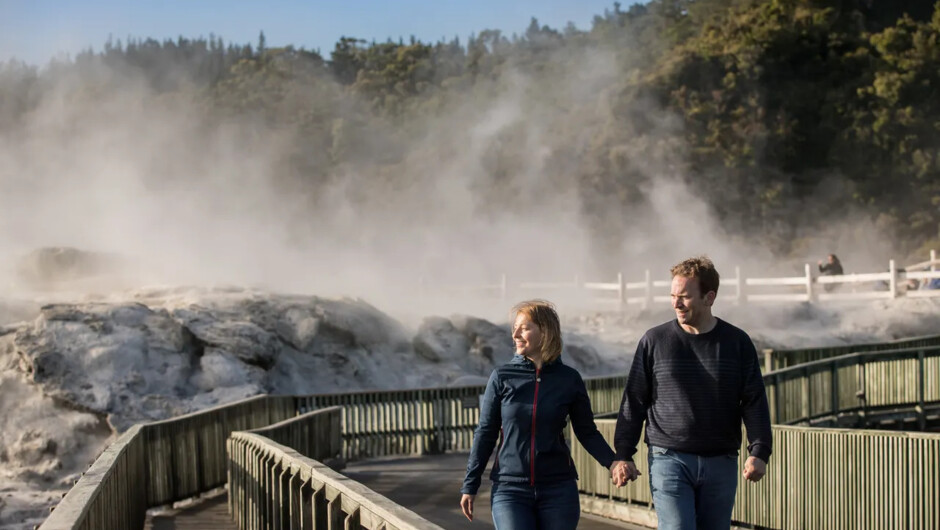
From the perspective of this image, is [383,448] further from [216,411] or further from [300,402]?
[216,411]

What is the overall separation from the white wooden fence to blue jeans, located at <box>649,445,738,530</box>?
112ft

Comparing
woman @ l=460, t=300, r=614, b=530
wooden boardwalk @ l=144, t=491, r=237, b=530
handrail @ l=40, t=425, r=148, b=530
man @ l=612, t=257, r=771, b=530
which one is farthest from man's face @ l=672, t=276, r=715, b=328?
wooden boardwalk @ l=144, t=491, r=237, b=530

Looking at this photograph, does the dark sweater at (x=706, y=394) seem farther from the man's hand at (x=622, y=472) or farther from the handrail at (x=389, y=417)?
the handrail at (x=389, y=417)

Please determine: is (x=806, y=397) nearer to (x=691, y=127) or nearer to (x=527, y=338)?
(x=527, y=338)

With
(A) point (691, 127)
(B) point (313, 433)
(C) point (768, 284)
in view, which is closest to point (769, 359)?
(B) point (313, 433)

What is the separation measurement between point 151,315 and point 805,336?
21769 mm

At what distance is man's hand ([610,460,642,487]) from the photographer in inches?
249

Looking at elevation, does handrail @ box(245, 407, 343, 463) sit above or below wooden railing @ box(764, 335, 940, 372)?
below

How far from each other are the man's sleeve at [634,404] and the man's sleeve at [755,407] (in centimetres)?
48

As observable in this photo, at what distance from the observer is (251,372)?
2480 centimetres

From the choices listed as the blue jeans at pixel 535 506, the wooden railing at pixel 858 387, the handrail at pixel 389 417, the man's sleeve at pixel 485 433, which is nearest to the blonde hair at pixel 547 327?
the man's sleeve at pixel 485 433

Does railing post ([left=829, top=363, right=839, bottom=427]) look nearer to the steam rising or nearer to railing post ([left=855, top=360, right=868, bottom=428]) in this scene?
railing post ([left=855, top=360, right=868, bottom=428])

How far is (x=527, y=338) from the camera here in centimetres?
617

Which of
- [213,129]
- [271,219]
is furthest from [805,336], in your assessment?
[213,129]
